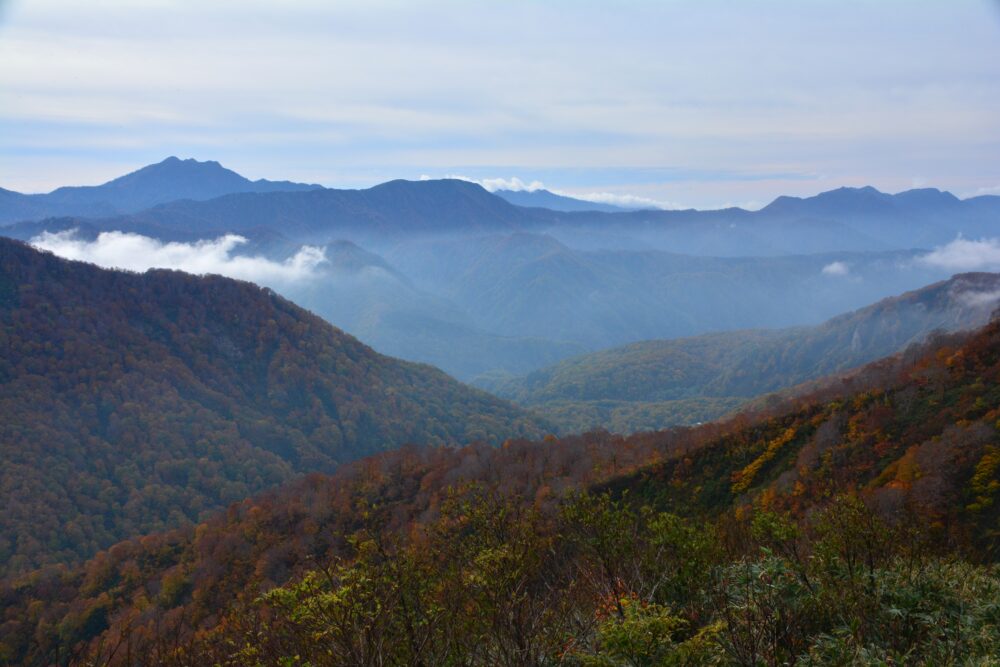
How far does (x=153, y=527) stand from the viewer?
344 feet

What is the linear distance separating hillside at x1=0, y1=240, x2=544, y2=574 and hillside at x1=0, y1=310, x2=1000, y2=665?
3309 centimetres

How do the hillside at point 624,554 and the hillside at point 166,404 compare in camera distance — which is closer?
the hillside at point 624,554

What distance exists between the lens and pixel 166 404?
14575cm

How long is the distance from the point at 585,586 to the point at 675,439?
74.3m

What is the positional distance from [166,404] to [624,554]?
157841mm

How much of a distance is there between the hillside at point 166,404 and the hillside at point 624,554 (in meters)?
33.1

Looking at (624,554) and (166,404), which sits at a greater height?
(624,554)

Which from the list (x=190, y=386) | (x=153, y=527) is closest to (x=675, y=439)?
(x=153, y=527)

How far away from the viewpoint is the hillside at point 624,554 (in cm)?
1073

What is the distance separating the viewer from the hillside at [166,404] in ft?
352

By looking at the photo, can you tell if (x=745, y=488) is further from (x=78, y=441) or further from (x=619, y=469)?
(x=78, y=441)

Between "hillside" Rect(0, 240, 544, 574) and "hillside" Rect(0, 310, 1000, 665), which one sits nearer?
"hillside" Rect(0, 310, 1000, 665)

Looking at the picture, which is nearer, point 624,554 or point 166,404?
point 624,554

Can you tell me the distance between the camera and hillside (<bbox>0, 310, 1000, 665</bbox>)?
35.2 ft
